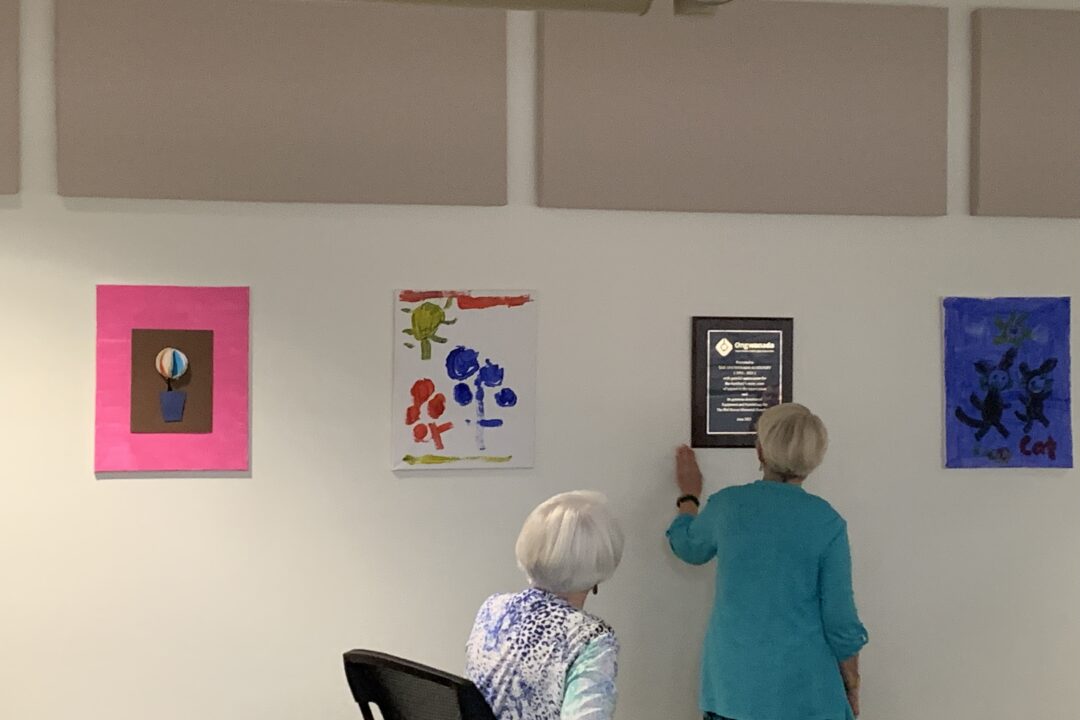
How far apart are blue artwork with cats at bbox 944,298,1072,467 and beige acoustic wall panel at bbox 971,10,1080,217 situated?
31 centimetres

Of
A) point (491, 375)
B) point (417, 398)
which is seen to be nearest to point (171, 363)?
point (417, 398)

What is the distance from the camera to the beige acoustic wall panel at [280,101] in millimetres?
3549

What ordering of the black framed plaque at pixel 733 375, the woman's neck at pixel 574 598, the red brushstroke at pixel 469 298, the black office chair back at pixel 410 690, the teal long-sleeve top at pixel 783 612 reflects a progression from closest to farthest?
1. the black office chair back at pixel 410 690
2. the woman's neck at pixel 574 598
3. the teal long-sleeve top at pixel 783 612
4. the red brushstroke at pixel 469 298
5. the black framed plaque at pixel 733 375

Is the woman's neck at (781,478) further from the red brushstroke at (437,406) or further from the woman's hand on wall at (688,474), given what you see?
the red brushstroke at (437,406)

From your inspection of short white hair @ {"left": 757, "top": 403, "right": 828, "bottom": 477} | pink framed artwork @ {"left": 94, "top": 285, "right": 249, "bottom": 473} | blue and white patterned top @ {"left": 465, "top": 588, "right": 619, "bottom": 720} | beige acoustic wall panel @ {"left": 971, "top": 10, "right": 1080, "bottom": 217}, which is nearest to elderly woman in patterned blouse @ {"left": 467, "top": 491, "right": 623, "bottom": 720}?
blue and white patterned top @ {"left": 465, "top": 588, "right": 619, "bottom": 720}

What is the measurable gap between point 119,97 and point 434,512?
1.47 metres

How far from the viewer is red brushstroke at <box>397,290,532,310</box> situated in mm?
3684

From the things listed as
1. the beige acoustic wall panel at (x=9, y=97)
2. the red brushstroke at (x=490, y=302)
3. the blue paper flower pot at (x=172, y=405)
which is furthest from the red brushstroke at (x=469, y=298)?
the beige acoustic wall panel at (x=9, y=97)

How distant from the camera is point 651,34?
12.3ft

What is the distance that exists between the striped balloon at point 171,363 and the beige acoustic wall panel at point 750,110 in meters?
1.13

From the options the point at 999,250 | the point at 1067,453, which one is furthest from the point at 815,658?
the point at 999,250

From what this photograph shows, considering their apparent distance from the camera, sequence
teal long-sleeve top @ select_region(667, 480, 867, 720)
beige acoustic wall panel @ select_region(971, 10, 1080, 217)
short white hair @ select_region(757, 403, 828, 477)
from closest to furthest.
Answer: teal long-sleeve top @ select_region(667, 480, 867, 720) → short white hair @ select_region(757, 403, 828, 477) → beige acoustic wall panel @ select_region(971, 10, 1080, 217)

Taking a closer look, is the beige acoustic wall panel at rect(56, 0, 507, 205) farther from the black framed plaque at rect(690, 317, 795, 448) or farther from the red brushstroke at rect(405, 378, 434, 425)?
the black framed plaque at rect(690, 317, 795, 448)

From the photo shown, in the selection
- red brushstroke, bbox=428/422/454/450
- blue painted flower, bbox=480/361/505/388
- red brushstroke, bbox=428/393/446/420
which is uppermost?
blue painted flower, bbox=480/361/505/388
